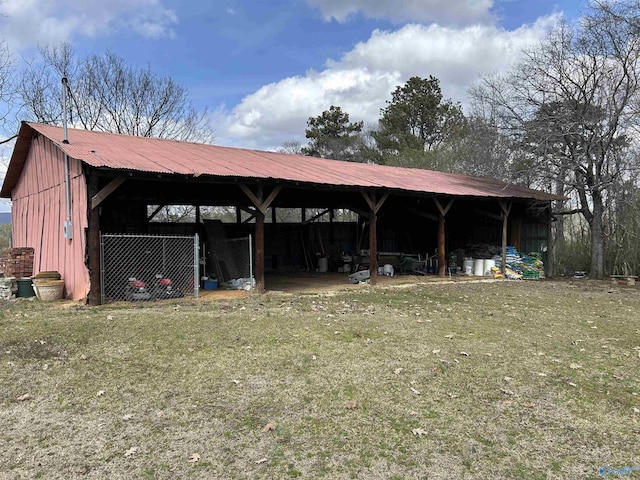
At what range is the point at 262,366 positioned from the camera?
16.3ft

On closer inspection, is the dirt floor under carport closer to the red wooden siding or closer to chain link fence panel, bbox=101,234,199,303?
chain link fence panel, bbox=101,234,199,303

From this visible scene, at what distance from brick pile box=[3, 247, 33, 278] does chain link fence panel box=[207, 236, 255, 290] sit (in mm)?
4302

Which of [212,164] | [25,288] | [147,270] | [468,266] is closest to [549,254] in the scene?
[468,266]

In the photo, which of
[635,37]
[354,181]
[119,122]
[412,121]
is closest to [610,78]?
[635,37]

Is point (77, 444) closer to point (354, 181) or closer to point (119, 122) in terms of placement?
point (354, 181)

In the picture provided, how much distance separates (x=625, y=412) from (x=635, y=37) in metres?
13.0

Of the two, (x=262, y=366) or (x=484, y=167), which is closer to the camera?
(x=262, y=366)

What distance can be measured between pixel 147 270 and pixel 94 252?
2.66 meters

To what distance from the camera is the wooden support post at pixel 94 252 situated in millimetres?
8430

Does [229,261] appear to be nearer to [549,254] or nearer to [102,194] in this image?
[102,194]

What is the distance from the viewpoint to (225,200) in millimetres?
14664

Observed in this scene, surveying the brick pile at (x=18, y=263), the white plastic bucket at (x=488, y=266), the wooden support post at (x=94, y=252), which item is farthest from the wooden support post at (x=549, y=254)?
the brick pile at (x=18, y=263)


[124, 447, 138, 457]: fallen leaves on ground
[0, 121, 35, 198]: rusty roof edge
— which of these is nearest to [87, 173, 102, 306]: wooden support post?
[0, 121, 35, 198]: rusty roof edge

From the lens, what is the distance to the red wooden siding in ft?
30.0
